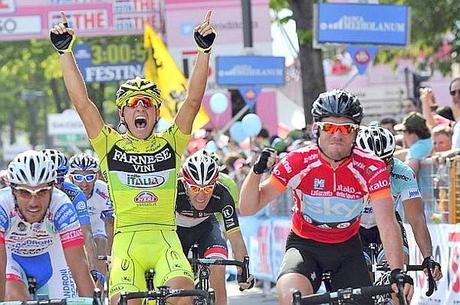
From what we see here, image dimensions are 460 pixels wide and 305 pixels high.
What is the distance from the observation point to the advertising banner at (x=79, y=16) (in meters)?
33.1

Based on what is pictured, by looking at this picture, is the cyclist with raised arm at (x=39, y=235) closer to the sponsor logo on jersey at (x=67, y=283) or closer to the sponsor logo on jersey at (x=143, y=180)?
the sponsor logo on jersey at (x=67, y=283)

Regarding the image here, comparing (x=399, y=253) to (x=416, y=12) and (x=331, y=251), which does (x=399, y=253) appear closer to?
(x=331, y=251)

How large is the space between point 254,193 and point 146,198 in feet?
3.61

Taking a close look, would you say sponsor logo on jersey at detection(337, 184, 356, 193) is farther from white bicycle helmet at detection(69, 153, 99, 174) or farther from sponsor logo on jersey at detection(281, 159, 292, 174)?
white bicycle helmet at detection(69, 153, 99, 174)

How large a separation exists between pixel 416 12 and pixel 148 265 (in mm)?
22859

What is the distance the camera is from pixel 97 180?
555 inches

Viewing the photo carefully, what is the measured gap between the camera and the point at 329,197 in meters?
9.00

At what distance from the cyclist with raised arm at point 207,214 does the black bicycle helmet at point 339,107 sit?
8.60ft

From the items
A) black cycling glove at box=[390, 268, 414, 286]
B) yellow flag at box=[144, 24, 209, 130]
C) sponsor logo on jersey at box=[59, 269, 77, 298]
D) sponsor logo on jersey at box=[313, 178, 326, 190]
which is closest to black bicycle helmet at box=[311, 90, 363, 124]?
sponsor logo on jersey at box=[313, 178, 326, 190]

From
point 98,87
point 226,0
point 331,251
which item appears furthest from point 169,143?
point 98,87

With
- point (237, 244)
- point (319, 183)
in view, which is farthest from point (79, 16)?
point (319, 183)

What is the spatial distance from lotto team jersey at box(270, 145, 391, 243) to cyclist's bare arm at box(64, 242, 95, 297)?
130 centimetres

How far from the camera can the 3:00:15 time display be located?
35625mm

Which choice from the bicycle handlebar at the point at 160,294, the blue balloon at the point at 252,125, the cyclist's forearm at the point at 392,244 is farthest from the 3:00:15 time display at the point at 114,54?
the cyclist's forearm at the point at 392,244
